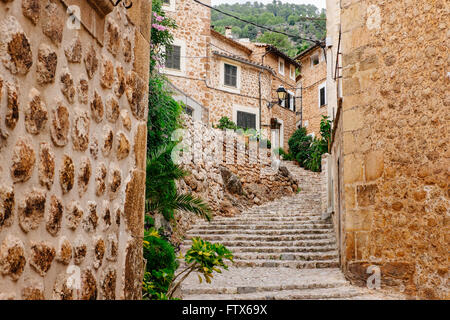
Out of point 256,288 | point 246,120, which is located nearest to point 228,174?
point 256,288

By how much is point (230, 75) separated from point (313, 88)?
20.3 ft

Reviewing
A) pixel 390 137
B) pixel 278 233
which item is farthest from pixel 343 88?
pixel 278 233

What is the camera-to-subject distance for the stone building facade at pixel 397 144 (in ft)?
18.6

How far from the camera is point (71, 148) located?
2.08 meters

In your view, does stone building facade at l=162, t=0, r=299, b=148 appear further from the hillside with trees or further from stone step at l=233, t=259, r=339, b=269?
the hillside with trees

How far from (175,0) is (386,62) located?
15657 mm

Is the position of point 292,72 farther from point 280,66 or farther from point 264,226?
point 264,226

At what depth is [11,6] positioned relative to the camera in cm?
162

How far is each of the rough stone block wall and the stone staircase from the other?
0.64 metres

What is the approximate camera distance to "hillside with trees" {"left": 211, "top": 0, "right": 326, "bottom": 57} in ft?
152

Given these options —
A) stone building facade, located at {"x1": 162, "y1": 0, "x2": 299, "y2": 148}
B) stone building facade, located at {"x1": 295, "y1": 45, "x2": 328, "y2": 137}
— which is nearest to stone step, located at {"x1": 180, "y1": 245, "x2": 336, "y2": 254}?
stone building facade, located at {"x1": 162, "y1": 0, "x2": 299, "y2": 148}

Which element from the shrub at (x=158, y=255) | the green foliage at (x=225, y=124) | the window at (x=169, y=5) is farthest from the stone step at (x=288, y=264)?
the window at (x=169, y=5)

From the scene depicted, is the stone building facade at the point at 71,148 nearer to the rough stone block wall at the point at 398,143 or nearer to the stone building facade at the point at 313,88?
the rough stone block wall at the point at 398,143
